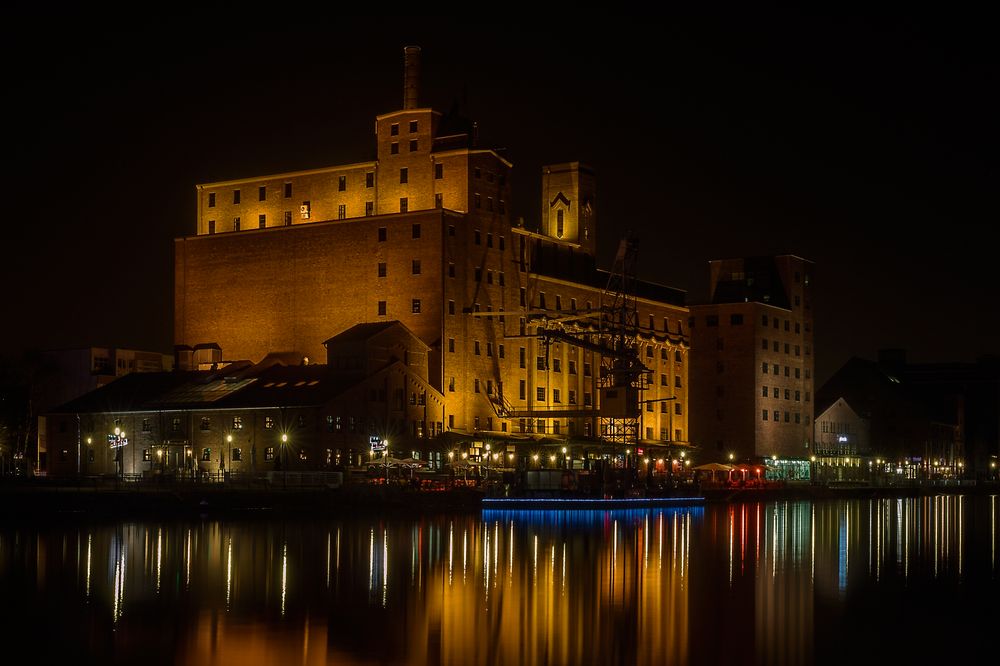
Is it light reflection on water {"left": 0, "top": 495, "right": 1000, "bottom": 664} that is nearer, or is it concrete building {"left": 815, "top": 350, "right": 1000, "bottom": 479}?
light reflection on water {"left": 0, "top": 495, "right": 1000, "bottom": 664}

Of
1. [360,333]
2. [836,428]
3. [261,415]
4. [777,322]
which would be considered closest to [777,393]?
[777,322]

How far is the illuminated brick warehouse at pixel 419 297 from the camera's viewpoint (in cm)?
8419

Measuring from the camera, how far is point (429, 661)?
21734 mm

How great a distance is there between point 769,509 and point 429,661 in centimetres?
5853

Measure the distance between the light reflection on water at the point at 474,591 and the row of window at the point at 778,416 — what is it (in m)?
61.8

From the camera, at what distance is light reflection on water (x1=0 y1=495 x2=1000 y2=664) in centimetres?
2325

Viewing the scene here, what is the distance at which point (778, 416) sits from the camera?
117 meters

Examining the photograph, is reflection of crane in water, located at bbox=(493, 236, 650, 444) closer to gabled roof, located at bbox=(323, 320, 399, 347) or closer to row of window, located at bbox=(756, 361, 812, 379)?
gabled roof, located at bbox=(323, 320, 399, 347)

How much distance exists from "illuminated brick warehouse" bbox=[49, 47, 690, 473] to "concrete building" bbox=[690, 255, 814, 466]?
17904 millimetres

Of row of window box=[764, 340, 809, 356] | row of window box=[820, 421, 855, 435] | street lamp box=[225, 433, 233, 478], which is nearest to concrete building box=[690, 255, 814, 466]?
row of window box=[764, 340, 809, 356]

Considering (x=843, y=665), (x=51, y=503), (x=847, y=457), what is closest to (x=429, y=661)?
(x=843, y=665)

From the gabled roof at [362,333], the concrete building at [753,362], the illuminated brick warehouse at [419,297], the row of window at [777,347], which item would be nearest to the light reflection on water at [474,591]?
the gabled roof at [362,333]

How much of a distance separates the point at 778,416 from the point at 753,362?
21.8 ft

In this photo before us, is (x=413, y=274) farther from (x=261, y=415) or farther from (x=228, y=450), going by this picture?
(x=228, y=450)
